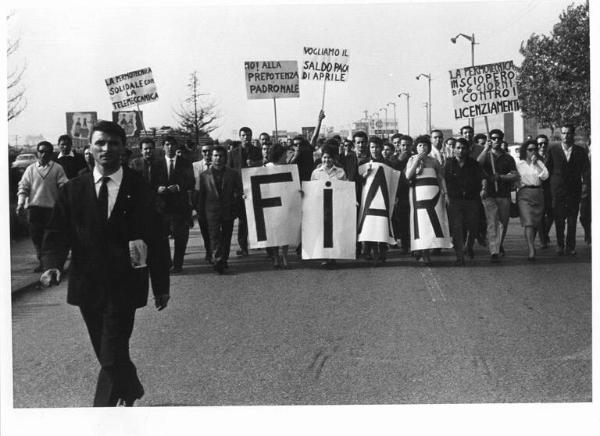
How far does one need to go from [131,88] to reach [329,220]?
481cm

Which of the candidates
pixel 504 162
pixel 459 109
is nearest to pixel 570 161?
pixel 504 162

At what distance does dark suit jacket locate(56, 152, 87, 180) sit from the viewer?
12984mm

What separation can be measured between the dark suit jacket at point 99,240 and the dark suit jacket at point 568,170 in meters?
9.57

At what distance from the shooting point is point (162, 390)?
676cm

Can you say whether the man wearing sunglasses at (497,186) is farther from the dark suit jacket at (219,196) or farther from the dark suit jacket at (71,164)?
the dark suit jacket at (71,164)

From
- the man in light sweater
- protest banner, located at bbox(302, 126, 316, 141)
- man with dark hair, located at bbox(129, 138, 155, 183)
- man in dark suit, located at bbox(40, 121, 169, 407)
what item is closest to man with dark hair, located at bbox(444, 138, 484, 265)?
man with dark hair, located at bbox(129, 138, 155, 183)

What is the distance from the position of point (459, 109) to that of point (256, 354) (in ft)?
28.9

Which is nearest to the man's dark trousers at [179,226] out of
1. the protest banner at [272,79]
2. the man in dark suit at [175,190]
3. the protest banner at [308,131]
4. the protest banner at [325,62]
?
the man in dark suit at [175,190]

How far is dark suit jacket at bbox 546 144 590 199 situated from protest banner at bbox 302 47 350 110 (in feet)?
13.3

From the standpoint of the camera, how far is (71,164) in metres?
13.0

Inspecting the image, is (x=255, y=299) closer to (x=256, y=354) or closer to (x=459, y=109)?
(x=256, y=354)

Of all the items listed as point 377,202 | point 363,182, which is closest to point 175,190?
point 363,182

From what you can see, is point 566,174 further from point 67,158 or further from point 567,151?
point 67,158

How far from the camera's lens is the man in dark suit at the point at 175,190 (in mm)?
13195
